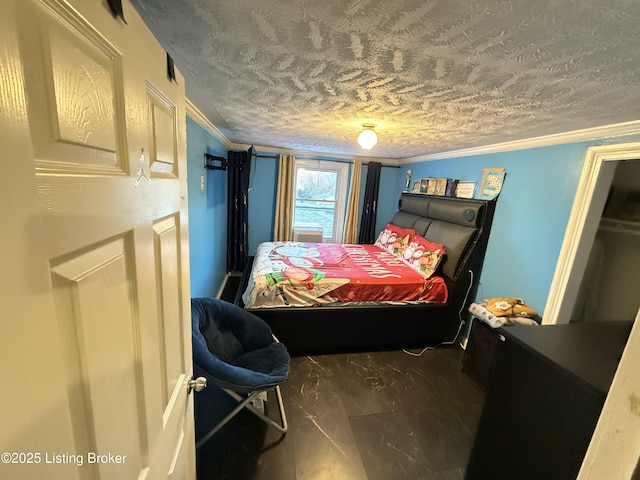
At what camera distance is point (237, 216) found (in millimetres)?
3994

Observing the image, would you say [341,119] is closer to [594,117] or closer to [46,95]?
[594,117]

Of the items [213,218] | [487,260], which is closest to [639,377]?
[487,260]

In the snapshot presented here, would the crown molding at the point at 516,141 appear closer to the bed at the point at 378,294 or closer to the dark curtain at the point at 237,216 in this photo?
the dark curtain at the point at 237,216

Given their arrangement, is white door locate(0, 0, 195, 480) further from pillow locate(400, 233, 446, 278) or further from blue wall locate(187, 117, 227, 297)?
pillow locate(400, 233, 446, 278)

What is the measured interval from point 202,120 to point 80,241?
91.2 inches

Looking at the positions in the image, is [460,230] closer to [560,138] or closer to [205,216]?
[560,138]

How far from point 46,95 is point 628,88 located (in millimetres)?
1880

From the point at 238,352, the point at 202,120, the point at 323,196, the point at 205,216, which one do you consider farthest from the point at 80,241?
the point at 323,196

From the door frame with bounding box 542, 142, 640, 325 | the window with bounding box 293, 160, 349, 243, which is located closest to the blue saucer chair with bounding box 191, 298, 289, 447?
the door frame with bounding box 542, 142, 640, 325

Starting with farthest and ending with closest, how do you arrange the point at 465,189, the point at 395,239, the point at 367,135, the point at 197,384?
the point at 395,239
the point at 465,189
the point at 367,135
the point at 197,384

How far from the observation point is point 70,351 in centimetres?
38

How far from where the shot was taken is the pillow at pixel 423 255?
105 inches

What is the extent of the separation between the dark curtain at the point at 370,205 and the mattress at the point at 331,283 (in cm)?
160

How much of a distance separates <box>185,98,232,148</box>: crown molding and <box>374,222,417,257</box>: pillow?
2.57 m
